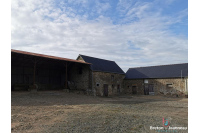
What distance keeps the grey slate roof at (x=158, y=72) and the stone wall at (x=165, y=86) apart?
0.59m

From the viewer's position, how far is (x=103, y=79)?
20.7 metres

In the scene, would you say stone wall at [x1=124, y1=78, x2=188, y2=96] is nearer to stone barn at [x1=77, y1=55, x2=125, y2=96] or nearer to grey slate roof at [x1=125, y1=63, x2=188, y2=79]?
grey slate roof at [x1=125, y1=63, x2=188, y2=79]

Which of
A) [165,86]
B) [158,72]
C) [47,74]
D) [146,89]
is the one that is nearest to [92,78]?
[47,74]

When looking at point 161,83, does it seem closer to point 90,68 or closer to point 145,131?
point 90,68

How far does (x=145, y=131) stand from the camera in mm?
5418

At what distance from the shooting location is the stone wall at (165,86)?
1975cm

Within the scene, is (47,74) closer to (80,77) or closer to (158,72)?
(80,77)

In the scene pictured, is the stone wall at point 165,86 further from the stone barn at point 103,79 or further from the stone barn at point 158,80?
the stone barn at point 103,79

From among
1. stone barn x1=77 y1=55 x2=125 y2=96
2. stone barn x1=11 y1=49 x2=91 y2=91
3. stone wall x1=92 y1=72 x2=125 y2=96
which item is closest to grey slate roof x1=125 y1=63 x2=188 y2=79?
stone wall x1=92 y1=72 x2=125 y2=96

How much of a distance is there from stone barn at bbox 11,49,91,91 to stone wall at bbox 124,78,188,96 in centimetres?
801

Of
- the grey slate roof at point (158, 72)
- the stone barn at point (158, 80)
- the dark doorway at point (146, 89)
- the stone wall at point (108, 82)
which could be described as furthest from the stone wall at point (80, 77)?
the dark doorway at point (146, 89)

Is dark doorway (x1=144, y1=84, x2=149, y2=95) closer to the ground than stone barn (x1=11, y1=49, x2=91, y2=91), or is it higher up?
closer to the ground

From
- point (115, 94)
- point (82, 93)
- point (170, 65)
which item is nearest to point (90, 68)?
point (82, 93)

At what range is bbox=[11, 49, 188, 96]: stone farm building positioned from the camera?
18625 mm
